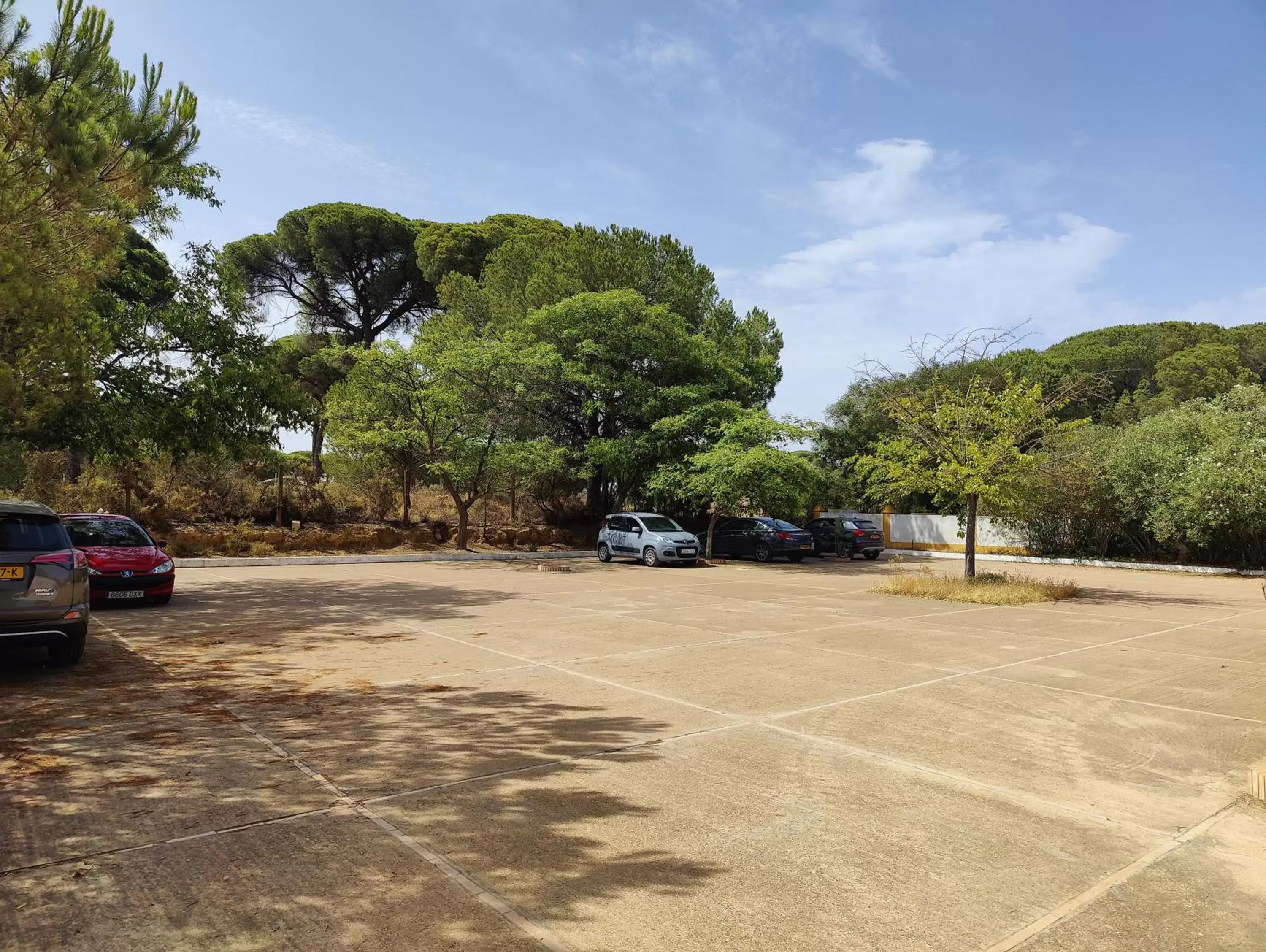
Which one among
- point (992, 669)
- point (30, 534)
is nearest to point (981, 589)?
point (992, 669)

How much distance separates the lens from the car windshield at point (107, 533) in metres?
12.8

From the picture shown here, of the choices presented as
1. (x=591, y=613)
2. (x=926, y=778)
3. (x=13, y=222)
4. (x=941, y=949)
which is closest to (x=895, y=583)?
(x=591, y=613)

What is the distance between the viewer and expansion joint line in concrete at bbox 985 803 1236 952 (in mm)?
3188

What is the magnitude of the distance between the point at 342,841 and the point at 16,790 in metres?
2.20

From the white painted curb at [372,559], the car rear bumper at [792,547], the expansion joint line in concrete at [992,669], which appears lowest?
the expansion joint line in concrete at [992,669]

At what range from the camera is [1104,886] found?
3.68 m

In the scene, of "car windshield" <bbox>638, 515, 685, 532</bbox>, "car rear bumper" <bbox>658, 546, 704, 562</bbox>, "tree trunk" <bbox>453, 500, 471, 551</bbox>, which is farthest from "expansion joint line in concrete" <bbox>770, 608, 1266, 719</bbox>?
"tree trunk" <bbox>453, 500, 471, 551</bbox>

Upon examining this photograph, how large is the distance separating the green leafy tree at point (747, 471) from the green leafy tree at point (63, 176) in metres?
16.6

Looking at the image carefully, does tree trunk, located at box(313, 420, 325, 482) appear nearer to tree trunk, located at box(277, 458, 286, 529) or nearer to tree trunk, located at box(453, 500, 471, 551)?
tree trunk, located at box(277, 458, 286, 529)

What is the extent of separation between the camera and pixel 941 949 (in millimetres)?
3086

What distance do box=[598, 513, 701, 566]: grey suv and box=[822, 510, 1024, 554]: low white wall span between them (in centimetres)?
887

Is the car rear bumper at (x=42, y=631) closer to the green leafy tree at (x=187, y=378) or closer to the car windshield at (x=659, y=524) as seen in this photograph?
the green leafy tree at (x=187, y=378)

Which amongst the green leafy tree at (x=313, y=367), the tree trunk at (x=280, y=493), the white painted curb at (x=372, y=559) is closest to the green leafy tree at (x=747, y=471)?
the white painted curb at (x=372, y=559)

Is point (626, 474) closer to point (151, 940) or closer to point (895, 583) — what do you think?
point (895, 583)
